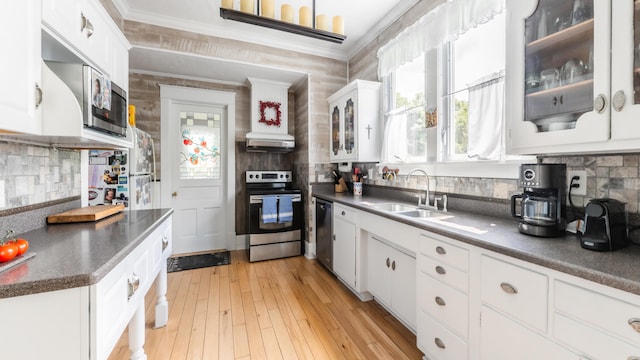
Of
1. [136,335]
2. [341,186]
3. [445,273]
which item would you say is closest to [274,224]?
[341,186]

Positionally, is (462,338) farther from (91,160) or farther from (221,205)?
(221,205)

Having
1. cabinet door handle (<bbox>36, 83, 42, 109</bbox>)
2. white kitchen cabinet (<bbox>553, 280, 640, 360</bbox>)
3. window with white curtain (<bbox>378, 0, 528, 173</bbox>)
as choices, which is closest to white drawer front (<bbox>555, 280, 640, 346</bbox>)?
white kitchen cabinet (<bbox>553, 280, 640, 360</bbox>)

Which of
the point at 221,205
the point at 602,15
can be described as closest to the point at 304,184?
the point at 221,205

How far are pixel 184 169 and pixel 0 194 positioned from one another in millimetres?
2544

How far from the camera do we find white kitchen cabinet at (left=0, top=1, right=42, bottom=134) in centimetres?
94

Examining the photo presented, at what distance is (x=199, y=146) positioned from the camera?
382 cm

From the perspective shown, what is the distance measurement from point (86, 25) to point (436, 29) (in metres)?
2.44

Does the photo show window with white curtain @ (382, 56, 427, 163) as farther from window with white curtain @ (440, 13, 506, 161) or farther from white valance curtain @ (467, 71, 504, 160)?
white valance curtain @ (467, 71, 504, 160)

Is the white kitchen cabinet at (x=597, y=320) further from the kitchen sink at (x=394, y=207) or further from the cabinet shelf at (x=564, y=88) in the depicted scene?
the kitchen sink at (x=394, y=207)

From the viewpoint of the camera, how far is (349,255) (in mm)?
2533

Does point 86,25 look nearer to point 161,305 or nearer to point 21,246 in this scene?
point 21,246

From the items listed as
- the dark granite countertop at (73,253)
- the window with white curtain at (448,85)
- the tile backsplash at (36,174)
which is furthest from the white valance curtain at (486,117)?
the tile backsplash at (36,174)

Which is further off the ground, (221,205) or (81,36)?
(81,36)

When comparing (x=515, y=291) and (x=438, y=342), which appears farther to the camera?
(x=438, y=342)
